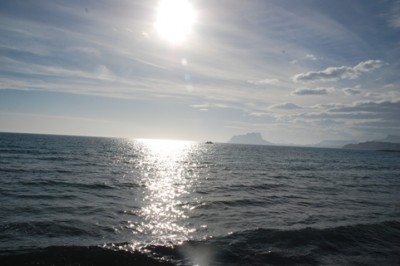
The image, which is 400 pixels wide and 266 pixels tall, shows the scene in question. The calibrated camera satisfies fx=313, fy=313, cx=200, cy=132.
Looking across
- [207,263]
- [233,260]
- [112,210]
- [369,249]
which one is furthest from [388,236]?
[112,210]

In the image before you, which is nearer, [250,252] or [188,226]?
[250,252]

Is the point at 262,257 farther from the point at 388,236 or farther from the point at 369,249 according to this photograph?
the point at 388,236

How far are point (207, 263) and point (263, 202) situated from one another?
43.9 feet

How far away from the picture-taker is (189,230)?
15.8m

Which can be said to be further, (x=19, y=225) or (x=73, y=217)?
(x=73, y=217)

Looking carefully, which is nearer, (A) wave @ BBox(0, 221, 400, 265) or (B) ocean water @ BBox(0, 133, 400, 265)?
(A) wave @ BBox(0, 221, 400, 265)

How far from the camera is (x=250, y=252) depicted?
41.8 ft

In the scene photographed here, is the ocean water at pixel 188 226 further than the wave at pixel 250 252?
Yes

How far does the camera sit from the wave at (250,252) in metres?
11.3

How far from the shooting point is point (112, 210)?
19266mm

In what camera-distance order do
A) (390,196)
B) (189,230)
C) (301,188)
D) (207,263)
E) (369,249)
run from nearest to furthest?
(207,263), (369,249), (189,230), (390,196), (301,188)

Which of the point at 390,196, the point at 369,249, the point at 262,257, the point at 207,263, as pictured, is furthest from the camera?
the point at 390,196

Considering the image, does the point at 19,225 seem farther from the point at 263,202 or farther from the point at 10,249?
the point at 263,202

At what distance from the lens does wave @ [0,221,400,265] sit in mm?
11336
